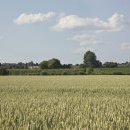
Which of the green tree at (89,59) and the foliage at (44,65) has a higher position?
the green tree at (89,59)

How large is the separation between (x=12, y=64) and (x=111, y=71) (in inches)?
1960

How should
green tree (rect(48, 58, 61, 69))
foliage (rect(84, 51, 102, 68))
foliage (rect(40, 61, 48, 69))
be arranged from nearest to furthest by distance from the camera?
foliage (rect(40, 61, 48, 69)) → green tree (rect(48, 58, 61, 69)) → foliage (rect(84, 51, 102, 68))

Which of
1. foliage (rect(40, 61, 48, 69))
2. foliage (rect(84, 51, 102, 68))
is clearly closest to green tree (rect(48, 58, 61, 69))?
foliage (rect(40, 61, 48, 69))

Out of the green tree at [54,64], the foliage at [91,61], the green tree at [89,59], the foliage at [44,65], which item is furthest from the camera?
the foliage at [91,61]

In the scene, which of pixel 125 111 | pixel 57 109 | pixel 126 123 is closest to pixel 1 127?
pixel 126 123

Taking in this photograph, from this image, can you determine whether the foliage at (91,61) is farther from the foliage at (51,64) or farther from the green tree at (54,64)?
the foliage at (51,64)

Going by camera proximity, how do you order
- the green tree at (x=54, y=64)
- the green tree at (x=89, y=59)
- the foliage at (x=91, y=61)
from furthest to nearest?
the foliage at (x=91, y=61) < the green tree at (x=89, y=59) < the green tree at (x=54, y=64)

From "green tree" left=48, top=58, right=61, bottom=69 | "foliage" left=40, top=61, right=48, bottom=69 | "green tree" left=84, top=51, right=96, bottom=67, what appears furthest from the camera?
"green tree" left=84, top=51, right=96, bottom=67

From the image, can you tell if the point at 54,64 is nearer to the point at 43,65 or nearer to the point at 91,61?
the point at 43,65

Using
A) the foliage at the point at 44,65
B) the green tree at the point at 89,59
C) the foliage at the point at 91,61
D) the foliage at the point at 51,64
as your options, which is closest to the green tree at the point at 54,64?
the foliage at the point at 51,64

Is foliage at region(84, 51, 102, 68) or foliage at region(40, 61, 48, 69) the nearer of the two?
foliage at region(40, 61, 48, 69)

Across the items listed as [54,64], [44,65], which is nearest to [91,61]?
[54,64]

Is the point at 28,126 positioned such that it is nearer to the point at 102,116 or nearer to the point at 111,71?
the point at 102,116

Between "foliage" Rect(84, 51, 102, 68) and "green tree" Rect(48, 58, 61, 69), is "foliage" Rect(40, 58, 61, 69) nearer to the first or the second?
"green tree" Rect(48, 58, 61, 69)
